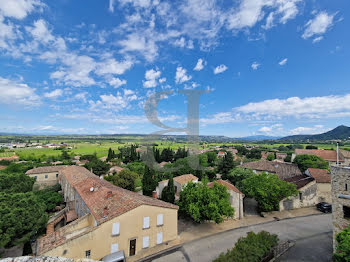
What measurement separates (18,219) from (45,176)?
29.2 m

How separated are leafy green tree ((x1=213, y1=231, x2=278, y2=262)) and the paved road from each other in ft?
8.43

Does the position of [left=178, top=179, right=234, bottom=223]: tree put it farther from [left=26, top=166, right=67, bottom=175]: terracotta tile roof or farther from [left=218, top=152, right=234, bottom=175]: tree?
[left=26, top=166, right=67, bottom=175]: terracotta tile roof

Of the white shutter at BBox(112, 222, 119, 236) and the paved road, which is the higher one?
the white shutter at BBox(112, 222, 119, 236)

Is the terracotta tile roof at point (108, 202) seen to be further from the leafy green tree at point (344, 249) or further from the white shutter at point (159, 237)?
the leafy green tree at point (344, 249)

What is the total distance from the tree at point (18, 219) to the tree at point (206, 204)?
13.5 m

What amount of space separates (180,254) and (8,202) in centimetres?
1481

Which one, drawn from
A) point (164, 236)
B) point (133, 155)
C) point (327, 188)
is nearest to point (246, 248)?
point (164, 236)

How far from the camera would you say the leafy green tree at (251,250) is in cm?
1041

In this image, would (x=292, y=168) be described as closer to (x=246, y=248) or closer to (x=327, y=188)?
(x=327, y=188)

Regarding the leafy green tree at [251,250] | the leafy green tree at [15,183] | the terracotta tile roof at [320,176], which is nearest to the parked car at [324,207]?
the terracotta tile roof at [320,176]

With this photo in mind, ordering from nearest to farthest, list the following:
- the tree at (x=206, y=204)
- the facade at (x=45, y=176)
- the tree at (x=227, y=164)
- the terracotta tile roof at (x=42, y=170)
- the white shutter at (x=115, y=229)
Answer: the white shutter at (x=115, y=229), the tree at (x=206, y=204), the terracotta tile roof at (x=42, y=170), the facade at (x=45, y=176), the tree at (x=227, y=164)

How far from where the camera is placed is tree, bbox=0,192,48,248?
11883 millimetres

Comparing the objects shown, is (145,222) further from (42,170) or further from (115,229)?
(42,170)

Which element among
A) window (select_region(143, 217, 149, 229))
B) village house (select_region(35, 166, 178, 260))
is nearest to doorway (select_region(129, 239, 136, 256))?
village house (select_region(35, 166, 178, 260))
